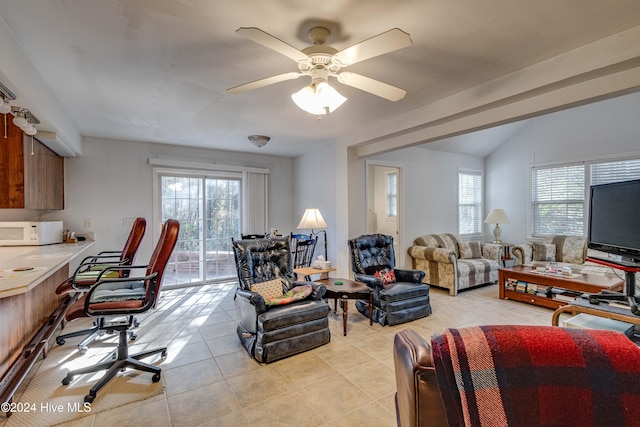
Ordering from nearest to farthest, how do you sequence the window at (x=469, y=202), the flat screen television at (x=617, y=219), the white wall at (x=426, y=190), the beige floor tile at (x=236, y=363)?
the flat screen television at (x=617, y=219)
the beige floor tile at (x=236, y=363)
the white wall at (x=426, y=190)
the window at (x=469, y=202)

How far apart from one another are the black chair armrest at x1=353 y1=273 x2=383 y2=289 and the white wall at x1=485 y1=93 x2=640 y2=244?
13.9ft

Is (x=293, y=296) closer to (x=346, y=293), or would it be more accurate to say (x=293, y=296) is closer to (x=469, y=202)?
(x=346, y=293)

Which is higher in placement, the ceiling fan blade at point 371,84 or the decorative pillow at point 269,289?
the ceiling fan blade at point 371,84

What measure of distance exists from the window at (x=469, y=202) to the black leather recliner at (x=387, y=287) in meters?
2.99

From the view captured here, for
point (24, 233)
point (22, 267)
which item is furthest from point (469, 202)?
point (24, 233)

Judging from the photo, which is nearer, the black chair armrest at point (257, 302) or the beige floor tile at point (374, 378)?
the beige floor tile at point (374, 378)

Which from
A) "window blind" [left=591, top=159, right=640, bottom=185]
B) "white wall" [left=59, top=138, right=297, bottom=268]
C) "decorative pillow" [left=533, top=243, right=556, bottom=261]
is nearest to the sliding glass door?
"white wall" [left=59, top=138, right=297, bottom=268]

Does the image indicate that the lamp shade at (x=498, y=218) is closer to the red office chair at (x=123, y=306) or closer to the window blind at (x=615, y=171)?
the window blind at (x=615, y=171)

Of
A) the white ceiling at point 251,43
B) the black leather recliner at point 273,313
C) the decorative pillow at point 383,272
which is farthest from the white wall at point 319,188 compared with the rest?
the white ceiling at point 251,43

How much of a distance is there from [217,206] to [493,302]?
471cm

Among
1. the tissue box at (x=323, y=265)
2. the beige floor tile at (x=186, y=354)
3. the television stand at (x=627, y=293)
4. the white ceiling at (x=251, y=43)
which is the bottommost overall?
the beige floor tile at (x=186, y=354)

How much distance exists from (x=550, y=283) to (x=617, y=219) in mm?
2434

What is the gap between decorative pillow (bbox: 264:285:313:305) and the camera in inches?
112

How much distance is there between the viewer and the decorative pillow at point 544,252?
5285mm
